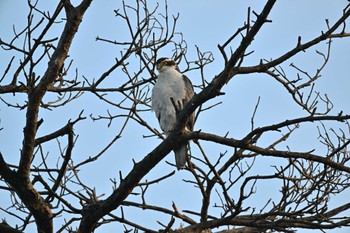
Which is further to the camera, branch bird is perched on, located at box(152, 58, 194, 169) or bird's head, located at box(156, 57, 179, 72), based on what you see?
bird's head, located at box(156, 57, 179, 72)

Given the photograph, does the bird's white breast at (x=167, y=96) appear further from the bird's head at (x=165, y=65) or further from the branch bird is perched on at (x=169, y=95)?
the bird's head at (x=165, y=65)

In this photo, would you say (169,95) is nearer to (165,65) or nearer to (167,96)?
(167,96)

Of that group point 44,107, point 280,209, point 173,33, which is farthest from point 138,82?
point 280,209

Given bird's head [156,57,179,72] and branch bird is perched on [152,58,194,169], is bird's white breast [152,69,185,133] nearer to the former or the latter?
branch bird is perched on [152,58,194,169]

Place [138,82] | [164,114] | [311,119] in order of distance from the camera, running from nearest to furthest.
A: [311,119] < [138,82] < [164,114]

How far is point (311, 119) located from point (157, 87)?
3.23 meters

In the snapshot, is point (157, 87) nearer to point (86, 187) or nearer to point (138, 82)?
point (138, 82)

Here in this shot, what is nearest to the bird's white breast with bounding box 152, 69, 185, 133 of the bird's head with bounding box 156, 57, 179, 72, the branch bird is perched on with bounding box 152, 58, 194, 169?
the branch bird is perched on with bounding box 152, 58, 194, 169

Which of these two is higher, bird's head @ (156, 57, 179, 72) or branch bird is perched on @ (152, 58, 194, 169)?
bird's head @ (156, 57, 179, 72)

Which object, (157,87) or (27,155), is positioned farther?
(157,87)

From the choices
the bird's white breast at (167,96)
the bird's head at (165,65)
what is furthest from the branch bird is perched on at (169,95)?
the bird's head at (165,65)

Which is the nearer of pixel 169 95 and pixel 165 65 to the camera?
pixel 169 95

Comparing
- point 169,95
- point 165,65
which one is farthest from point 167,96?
point 165,65

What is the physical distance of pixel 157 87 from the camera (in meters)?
6.18
